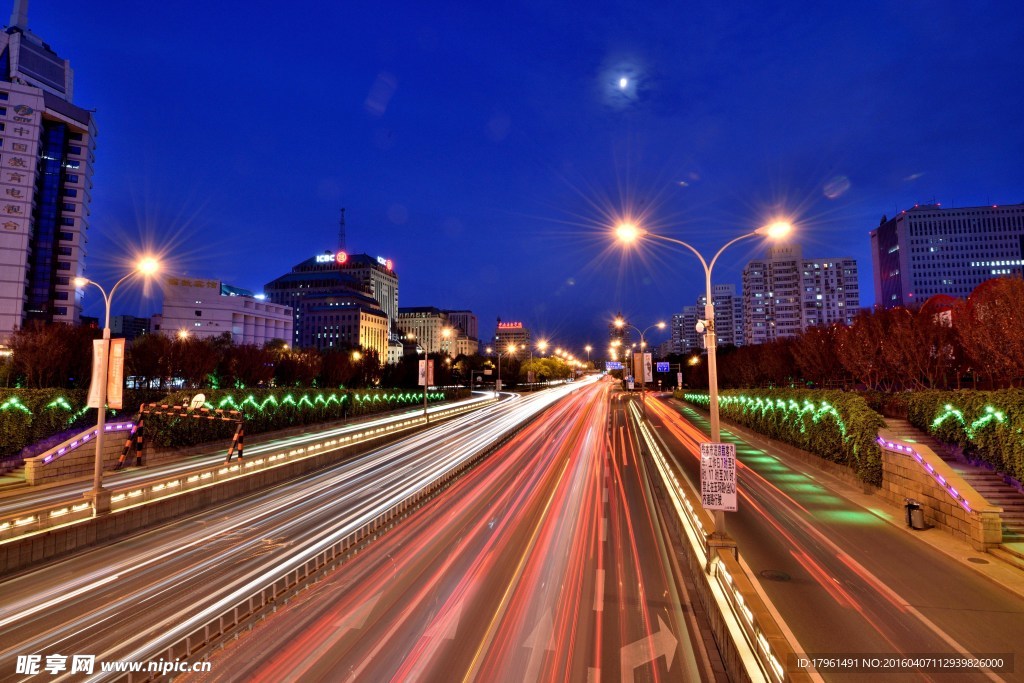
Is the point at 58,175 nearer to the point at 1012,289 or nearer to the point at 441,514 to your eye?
the point at 441,514

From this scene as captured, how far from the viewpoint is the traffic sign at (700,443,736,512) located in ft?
35.7

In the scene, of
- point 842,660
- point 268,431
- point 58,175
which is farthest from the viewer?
point 58,175

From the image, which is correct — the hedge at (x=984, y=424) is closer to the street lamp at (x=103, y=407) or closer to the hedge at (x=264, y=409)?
the street lamp at (x=103, y=407)

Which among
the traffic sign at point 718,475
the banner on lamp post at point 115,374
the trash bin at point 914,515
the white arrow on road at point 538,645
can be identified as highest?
the banner on lamp post at point 115,374

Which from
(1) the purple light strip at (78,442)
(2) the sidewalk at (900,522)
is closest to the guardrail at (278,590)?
(1) the purple light strip at (78,442)

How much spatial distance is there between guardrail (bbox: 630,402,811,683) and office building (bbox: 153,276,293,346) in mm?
128169

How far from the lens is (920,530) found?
1455 cm

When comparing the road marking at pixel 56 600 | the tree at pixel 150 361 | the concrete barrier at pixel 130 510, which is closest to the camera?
the road marking at pixel 56 600

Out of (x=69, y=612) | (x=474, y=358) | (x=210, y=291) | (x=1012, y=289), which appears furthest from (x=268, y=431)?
(x=210, y=291)

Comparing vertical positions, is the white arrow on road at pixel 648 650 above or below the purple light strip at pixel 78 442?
below

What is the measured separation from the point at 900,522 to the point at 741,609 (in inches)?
456

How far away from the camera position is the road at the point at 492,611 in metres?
7.46

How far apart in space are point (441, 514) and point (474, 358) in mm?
102386

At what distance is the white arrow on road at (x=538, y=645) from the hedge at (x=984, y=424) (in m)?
16.3
